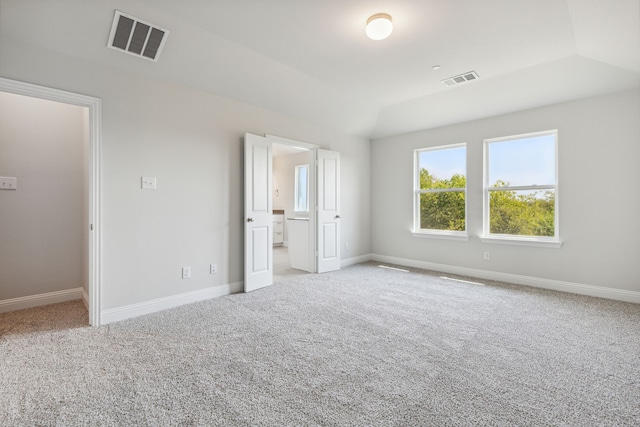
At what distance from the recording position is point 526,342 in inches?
95.3

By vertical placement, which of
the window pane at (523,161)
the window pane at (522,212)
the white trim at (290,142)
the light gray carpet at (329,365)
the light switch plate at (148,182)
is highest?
the white trim at (290,142)

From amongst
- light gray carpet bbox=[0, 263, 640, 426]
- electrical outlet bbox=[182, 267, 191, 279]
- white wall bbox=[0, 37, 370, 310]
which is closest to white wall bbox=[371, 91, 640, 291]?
light gray carpet bbox=[0, 263, 640, 426]

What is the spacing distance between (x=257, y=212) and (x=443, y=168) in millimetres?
3276

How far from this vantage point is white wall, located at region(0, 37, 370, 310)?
9.00 ft

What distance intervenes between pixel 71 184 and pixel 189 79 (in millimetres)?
1956

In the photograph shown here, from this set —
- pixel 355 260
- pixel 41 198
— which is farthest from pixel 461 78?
pixel 41 198

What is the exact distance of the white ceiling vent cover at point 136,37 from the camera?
2.45 metres

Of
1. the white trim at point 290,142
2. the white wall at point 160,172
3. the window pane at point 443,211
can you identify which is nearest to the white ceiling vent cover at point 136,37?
the white wall at point 160,172

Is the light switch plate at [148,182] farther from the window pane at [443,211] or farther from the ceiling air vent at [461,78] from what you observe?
the window pane at [443,211]

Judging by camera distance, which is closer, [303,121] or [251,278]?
[251,278]

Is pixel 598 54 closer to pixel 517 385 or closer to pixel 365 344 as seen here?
pixel 517 385

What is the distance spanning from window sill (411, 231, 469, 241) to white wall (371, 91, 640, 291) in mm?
90

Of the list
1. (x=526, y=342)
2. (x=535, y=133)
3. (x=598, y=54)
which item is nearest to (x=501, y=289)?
(x=526, y=342)

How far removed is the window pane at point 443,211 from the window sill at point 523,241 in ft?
1.63
